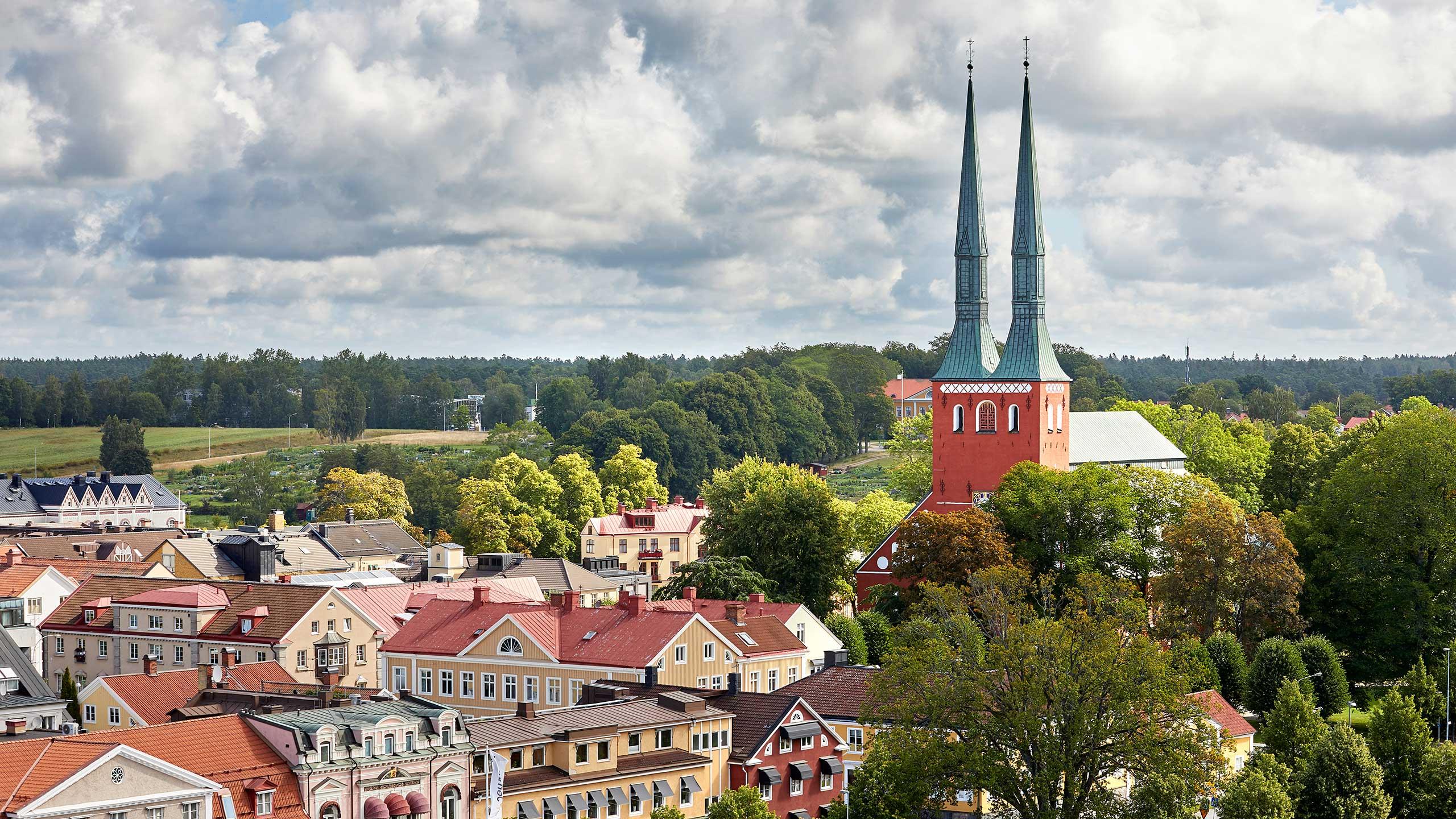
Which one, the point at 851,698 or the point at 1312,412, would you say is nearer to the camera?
the point at 851,698

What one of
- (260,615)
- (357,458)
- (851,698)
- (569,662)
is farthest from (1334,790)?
(357,458)

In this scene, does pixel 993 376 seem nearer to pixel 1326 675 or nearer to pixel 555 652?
pixel 1326 675

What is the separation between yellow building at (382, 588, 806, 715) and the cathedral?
2160 cm

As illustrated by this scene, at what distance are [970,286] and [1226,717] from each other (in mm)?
35929

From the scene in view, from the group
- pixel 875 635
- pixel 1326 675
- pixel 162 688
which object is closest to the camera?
pixel 162 688

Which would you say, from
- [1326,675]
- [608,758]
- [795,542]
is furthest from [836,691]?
[795,542]

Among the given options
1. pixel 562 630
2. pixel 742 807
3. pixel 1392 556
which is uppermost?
pixel 1392 556

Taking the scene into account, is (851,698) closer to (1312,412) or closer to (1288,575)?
(1288,575)

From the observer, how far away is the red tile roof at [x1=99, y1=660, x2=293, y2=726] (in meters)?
61.8

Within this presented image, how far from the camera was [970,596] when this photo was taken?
247 ft

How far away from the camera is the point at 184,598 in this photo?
77.2 metres

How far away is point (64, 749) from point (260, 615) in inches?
1158

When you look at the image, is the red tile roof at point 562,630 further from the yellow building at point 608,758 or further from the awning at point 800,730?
the awning at point 800,730

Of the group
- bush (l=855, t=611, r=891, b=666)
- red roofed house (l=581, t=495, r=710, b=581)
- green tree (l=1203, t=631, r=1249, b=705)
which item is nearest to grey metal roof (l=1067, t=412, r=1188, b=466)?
bush (l=855, t=611, r=891, b=666)
